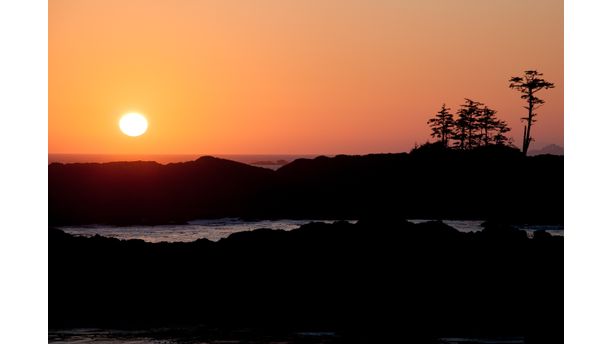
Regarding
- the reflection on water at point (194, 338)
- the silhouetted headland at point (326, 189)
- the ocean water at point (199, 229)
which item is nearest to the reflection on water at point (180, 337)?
the reflection on water at point (194, 338)

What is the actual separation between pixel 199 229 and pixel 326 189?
14.2 m

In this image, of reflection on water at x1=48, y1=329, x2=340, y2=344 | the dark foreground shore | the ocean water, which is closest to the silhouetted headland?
the ocean water

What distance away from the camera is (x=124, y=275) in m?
28.1

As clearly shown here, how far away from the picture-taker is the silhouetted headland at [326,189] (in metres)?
58.9

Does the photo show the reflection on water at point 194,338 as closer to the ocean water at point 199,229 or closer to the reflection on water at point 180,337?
the reflection on water at point 180,337

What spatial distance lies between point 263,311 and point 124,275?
568 centimetres

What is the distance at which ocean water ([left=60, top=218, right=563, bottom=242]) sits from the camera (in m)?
47.6

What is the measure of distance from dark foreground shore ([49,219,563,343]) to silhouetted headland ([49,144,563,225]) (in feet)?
94.4

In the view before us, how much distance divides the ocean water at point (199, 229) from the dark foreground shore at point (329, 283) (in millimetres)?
17272

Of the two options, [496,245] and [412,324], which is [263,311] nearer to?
[412,324]
